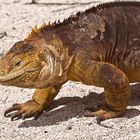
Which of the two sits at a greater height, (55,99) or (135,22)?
(135,22)

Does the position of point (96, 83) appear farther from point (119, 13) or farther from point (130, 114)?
point (119, 13)

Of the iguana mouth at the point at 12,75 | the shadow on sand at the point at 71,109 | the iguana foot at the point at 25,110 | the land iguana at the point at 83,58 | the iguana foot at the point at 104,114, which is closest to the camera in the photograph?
the iguana mouth at the point at 12,75

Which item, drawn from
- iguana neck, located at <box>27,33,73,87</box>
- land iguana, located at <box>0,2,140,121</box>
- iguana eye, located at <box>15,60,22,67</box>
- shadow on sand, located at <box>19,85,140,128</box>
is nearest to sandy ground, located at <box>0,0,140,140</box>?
shadow on sand, located at <box>19,85,140,128</box>

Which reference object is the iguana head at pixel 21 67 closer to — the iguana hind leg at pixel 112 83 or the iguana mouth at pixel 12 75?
the iguana mouth at pixel 12 75

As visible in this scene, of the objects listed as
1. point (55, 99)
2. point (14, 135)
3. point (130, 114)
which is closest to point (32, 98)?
point (55, 99)

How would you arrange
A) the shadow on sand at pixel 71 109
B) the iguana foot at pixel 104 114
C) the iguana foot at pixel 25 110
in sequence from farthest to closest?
the iguana foot at pixel 25 110 → the shadow on sand at pixel 71 109 → the iguana foot at pixel 104 114

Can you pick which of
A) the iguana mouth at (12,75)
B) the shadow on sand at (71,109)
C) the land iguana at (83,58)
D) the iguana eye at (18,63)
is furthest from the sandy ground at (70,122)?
the iguana eye at (18,63)

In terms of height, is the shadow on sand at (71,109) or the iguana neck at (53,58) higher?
the iguana neck at (53,58)

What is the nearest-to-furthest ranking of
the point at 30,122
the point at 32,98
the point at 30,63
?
the point at 30,63 → the point at 30,122 → the point at 32,98

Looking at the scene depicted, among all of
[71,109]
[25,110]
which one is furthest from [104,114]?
[25,110]
